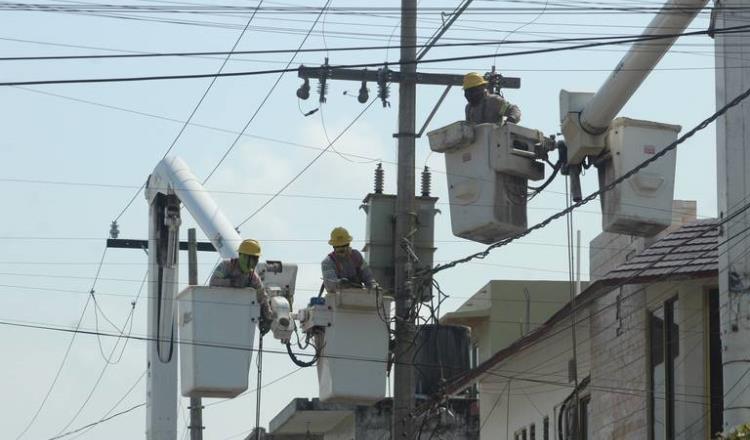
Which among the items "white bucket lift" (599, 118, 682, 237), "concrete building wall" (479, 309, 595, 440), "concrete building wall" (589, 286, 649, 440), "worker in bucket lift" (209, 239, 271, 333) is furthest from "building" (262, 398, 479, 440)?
"white bucket lift" (599, 118, 682, 237)

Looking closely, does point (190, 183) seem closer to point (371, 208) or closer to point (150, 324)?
point (150, 324)

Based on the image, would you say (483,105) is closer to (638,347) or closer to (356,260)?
(356,260)

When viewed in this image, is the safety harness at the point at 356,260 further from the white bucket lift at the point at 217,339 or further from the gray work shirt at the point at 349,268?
the white bucket lift at the point at 217,339

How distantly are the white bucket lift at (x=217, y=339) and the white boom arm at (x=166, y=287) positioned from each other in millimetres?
3897

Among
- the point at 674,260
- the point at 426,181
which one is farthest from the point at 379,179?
the point at 674,260

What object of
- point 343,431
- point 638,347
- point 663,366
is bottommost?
point 343,431

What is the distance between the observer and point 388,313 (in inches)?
814

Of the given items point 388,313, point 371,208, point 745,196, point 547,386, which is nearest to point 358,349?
point 388,313

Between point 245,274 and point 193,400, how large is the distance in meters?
12.5

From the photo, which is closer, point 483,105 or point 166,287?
point 483,105

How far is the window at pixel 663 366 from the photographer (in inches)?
950

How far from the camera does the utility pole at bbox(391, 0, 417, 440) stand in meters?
20.9

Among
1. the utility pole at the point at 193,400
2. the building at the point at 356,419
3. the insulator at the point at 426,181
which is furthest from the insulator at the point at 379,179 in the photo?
the building at the point at 356,419

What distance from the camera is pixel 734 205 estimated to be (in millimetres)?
19578
